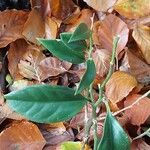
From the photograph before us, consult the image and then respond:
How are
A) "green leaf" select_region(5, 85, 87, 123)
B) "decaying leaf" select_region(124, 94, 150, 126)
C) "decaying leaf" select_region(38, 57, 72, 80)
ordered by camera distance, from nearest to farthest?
"green leaf" select_region(5, 85, 87, 123), "decaying leaf" select_region(124, 94, 150, 126), "decaying leaf" select_region(38, 57, 72, 80)

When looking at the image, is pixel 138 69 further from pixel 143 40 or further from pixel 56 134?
pixel 56 134

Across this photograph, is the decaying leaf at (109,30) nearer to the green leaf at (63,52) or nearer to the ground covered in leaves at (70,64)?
the ground covered in leaves at (70,64)

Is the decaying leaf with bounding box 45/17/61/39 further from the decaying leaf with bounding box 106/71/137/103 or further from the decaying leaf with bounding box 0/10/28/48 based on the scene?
the decaying leaf with bounding box 106/71/137/103

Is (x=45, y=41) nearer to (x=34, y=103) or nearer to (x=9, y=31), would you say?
(x=34, y=103)

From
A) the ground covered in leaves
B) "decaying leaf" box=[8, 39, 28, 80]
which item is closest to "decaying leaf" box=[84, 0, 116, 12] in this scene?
the ground covered in leaves

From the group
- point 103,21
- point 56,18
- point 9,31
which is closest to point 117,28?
point 103,21

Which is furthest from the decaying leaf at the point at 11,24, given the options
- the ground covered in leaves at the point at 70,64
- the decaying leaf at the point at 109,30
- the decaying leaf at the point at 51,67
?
the decaying leaf at the point at 109,30

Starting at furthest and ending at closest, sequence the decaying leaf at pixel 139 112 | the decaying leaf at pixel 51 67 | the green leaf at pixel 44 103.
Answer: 1. the decaying leaf at pixel 51 67
2. the decaying leaf at pixel 139 112
3. the green leaf at pixel 44 103
